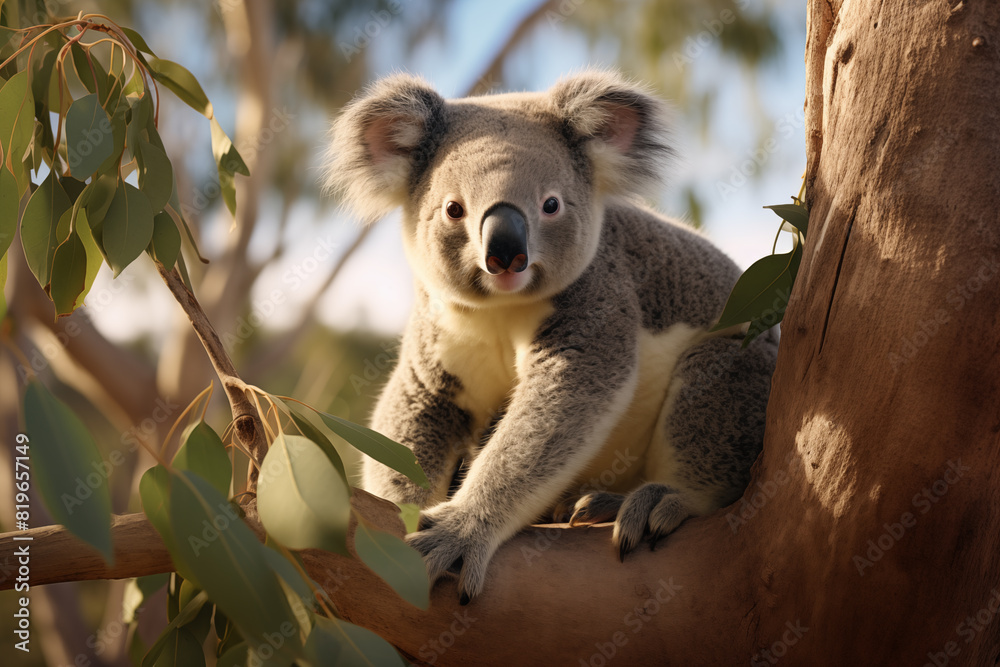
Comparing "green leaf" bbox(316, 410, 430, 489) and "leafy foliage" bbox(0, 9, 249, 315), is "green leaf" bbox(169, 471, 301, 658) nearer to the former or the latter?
"green leaf" bbox(316, 410, 430, 489)

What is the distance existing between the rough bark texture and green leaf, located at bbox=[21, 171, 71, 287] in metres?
0.60

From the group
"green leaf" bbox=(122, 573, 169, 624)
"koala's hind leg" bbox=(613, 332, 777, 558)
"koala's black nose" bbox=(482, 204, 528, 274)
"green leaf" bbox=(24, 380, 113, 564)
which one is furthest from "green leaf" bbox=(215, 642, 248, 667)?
"green leaf" bbox=(122, 573, 169, 624)

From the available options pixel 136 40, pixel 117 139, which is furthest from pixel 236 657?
pixel 136 40

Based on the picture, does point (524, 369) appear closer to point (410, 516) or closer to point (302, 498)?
point (410, 516)

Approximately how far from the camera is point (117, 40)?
5.25 ft

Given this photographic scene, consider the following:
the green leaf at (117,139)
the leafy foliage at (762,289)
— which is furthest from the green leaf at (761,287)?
the green leaf at (117,139)

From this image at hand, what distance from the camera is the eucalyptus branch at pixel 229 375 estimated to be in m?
1.59

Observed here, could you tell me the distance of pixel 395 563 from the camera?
1.28 metres

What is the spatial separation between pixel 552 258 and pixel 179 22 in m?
6.49

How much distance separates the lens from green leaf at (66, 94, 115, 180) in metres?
1.38

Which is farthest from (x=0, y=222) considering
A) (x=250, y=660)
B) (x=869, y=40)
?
(x=869, y=40)

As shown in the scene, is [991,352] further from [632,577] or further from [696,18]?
[696,18]

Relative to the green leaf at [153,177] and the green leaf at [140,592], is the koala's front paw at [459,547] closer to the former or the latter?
the green leaf at [153,177]

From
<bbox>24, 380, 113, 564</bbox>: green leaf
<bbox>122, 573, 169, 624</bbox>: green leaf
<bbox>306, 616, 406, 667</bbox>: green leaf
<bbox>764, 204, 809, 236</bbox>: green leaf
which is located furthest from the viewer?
<bbox>122, 573, 169, 624</bbox>: green leaf
